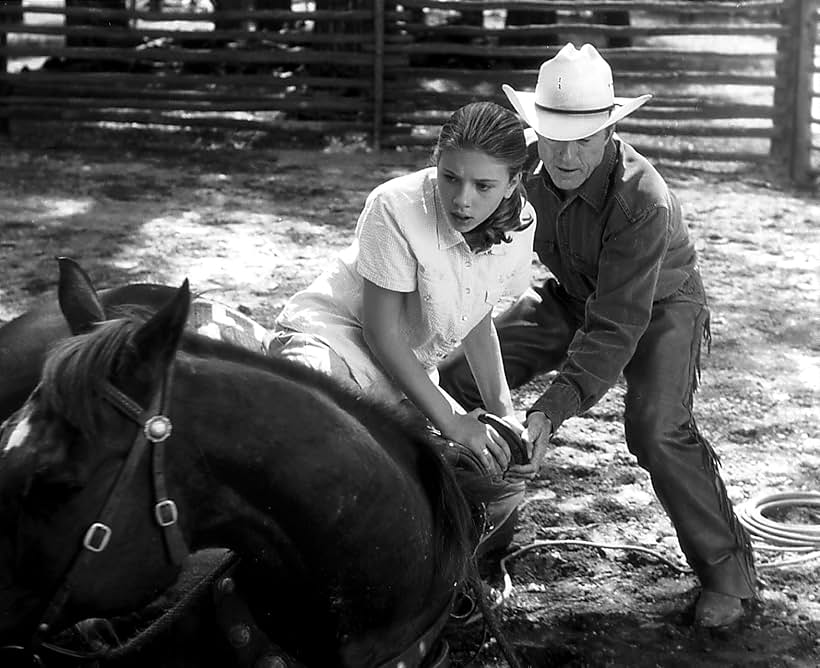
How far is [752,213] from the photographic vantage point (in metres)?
8.91

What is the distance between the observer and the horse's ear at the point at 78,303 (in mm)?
2166

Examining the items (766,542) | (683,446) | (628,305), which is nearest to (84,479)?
(628,305)

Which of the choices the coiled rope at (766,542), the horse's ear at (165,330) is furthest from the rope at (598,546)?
the horse's ear at (165,330)

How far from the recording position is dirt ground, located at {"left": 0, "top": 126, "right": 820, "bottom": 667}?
3641mm

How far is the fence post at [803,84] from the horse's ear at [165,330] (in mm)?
8964

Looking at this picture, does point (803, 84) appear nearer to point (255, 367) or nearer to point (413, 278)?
point (413, 278)

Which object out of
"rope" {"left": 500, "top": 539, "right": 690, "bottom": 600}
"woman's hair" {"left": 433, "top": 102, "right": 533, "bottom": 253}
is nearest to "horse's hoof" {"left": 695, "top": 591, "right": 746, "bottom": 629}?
"rope" {"left": 500, "top": 539, "right": 690, "bottom": 600}

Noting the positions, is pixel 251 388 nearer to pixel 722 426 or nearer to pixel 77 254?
pixel 722 426

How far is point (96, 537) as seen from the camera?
197cm

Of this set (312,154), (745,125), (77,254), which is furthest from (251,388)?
(745,125)

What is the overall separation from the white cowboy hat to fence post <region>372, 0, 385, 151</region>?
295 inches

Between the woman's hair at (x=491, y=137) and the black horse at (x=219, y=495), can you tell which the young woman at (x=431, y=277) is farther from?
the black horse at (x=219, y=495)

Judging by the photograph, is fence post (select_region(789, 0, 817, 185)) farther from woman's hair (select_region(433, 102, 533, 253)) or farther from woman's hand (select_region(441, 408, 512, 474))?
woman's hand (select_region(441, 408, 512, 474))

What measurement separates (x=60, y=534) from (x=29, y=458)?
134mm
